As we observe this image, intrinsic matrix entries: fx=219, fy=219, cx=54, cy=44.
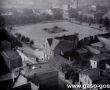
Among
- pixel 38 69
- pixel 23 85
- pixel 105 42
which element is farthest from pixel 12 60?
pixel 105 42

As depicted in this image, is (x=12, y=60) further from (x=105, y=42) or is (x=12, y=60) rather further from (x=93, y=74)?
(x=105, y=42)

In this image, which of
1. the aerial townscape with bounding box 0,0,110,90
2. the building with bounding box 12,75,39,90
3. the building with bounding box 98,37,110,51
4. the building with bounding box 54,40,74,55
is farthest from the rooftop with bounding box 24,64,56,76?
the building with bounding box 98,37,110,51

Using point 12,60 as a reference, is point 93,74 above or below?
above

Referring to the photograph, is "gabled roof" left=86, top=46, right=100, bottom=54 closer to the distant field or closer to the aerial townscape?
the aerial townscape

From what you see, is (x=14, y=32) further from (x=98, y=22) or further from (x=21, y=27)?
(x=98, y=22)

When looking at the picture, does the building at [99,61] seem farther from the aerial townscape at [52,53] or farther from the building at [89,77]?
the building at [89,77]

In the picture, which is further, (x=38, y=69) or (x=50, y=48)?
(x=50, y=48)

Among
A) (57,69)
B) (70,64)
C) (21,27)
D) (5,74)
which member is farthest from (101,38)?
(21,27)
